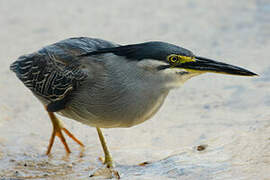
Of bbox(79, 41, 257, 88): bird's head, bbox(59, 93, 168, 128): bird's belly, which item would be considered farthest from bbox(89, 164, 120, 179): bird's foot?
bbox(79, 41, 257, 88): bird's head

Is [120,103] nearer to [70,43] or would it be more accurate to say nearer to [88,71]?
[88,71]

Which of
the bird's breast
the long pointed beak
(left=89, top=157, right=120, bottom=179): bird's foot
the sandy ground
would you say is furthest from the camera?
(left=89, top=157, right=120, bottom=179): bird's foot

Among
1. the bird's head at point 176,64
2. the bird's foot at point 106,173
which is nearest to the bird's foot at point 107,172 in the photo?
the bird's foot at point 106,173

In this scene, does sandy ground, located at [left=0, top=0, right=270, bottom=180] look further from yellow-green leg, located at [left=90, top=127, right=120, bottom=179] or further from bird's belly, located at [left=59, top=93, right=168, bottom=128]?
bird's belly, located at [left=59, top=93, right=168, bottom=128]

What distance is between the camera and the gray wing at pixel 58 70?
589cm

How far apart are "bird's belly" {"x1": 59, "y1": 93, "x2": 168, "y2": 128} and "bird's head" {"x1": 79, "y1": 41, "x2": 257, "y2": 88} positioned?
33cm

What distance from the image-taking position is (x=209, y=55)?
893 centimetres

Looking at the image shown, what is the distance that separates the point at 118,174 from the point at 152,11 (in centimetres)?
592

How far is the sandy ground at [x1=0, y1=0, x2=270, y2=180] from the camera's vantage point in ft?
18.1

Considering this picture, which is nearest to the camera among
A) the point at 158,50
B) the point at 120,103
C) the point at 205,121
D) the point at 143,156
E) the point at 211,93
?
the point at 158,50

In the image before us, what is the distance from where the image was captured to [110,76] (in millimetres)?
5512

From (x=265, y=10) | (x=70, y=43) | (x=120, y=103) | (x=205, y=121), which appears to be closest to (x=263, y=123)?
(x=205, y=121)

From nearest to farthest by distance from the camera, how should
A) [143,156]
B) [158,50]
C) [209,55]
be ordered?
[158,50], [143,156], [209,55]

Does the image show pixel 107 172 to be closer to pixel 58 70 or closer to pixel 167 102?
pixel 58 70
